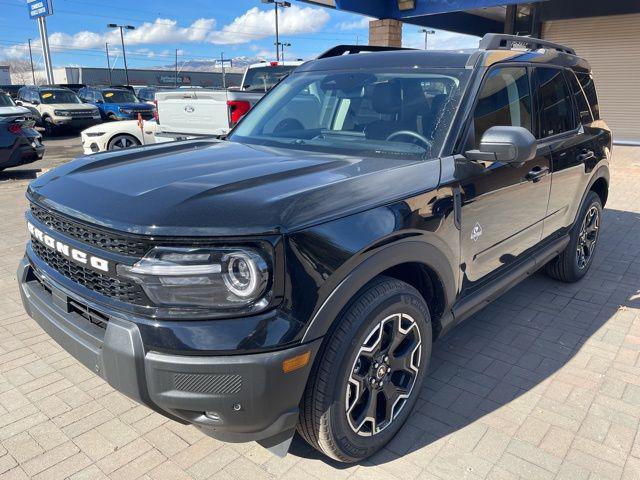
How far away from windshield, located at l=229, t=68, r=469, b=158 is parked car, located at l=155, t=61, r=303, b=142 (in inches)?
164

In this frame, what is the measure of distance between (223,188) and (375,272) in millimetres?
748

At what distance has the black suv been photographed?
1.92m

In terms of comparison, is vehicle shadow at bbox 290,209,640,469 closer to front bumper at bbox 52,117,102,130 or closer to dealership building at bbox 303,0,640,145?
dealership building at bbox 303,0,640,145

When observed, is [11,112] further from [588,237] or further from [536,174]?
[588,237]

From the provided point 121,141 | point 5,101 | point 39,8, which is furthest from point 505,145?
point 39,8

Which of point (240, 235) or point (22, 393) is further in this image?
point (22, 393)

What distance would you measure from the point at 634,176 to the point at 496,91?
29.2 ft

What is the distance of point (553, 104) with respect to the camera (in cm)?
388

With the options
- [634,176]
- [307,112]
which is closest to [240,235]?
[307,112]

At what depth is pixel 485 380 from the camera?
10.6 ft

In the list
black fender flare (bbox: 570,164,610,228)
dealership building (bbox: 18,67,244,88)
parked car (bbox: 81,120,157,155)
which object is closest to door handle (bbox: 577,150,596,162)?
black fender flare (bbox: 570,164,610,228)

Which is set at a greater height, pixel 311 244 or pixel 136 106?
pixel 136 106

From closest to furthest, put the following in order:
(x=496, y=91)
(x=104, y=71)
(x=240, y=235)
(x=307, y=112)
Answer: (x=240, y=235)
(x=496, y=91)
(x=307, y=112)
(x=104, y=71)

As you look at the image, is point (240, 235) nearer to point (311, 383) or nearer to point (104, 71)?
point (311, 383)
